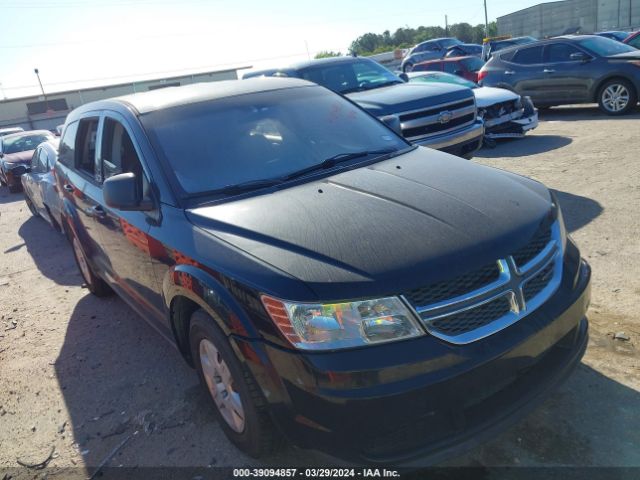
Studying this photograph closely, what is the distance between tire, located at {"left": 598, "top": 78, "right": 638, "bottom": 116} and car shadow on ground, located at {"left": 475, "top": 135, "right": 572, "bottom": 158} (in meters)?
2.00

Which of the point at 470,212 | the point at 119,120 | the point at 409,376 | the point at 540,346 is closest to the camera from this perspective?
the point at 409,376

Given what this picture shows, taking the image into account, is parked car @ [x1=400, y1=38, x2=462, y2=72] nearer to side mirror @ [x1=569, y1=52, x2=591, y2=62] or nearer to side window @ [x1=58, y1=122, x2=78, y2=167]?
side mirror @ [x1=569, y1=52, x2=591, y2=62]

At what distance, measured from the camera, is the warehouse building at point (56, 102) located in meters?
48.1

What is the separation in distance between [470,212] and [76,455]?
8.41 feet

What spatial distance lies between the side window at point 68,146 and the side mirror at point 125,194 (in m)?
2.16

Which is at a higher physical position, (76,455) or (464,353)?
(464,353)

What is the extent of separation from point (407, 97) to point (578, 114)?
263 inches

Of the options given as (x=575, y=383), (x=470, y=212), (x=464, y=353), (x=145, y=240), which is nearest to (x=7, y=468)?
(x=145, y=240)

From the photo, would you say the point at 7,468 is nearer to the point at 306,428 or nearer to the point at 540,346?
the point at 306,428

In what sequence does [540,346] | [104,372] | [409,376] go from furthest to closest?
[104,372], [540,346], [409,376]

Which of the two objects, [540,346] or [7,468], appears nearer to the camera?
[540,346]

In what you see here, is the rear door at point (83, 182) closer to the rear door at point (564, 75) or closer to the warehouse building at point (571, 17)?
the rear door at point (564, 75)

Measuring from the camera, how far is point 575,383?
294cm

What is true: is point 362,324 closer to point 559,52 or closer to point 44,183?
point 44,183
